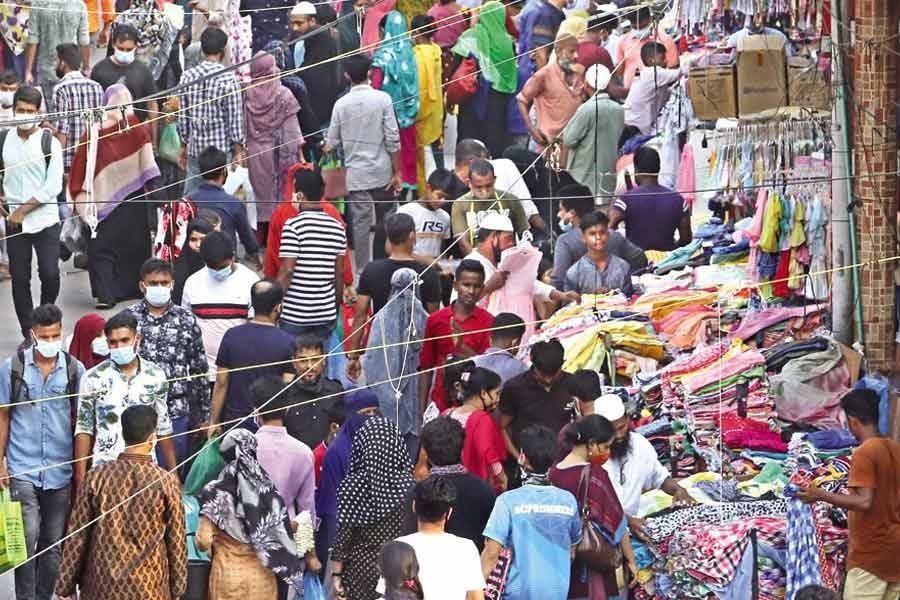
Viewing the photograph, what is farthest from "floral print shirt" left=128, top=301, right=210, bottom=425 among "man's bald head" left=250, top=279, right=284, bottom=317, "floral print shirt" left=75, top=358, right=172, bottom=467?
"floral print shirt" left=75, top=358, right=172, bottom=467

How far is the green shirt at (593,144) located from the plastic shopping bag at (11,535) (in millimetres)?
7468

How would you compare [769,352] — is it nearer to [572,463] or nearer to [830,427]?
[830,427]

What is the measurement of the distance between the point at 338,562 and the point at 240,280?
278cm

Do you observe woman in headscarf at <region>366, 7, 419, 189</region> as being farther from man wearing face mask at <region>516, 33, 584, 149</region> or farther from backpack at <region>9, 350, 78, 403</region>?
backpack at <region>9, 350, 78, 403</region>

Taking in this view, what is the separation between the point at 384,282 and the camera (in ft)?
44.4

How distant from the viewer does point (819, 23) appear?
1416cm

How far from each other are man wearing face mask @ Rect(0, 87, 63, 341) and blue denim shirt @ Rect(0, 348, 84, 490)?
3.47 meters

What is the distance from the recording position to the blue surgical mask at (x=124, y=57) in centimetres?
1712

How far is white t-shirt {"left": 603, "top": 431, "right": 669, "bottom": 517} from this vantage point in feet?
37.5

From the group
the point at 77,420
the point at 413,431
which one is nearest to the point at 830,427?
the point at 413,431

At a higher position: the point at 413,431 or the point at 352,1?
the point at 352,1

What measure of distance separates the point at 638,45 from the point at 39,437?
9.43 metres

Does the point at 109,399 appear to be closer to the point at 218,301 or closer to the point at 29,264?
the point at 218,301

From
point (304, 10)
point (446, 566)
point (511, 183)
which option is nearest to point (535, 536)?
point (446, 566)
